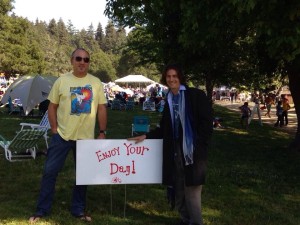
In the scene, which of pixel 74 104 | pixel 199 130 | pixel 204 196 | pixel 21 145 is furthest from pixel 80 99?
pixel 21 145

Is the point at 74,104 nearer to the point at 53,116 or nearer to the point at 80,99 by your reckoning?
the point at 80,99

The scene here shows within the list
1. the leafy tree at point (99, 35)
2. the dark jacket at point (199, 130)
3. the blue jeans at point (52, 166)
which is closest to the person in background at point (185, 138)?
the dark jacket at point (199, 130)

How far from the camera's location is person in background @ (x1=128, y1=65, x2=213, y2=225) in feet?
14.0

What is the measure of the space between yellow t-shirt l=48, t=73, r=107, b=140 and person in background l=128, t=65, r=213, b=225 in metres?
0.84

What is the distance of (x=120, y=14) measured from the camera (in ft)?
25.7

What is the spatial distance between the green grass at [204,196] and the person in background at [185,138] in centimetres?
76

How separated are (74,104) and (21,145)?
4541mm

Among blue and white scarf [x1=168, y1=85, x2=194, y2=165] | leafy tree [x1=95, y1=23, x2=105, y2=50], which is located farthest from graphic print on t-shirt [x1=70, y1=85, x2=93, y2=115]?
leafy tree [x1=95, y1=23, x2=105, y2=50]

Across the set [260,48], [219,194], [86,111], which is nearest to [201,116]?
[86,111]

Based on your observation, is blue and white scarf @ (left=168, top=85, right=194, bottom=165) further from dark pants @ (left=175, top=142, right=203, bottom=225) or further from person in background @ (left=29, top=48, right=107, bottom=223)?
person in background @ (left=29, top=48, right=107, bottom=223)

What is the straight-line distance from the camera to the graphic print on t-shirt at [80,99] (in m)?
4.75

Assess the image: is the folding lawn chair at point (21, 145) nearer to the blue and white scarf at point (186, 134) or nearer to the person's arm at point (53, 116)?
the person's arm at point (53, 116)

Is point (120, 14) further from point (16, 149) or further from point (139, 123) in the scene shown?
point (139, 123)

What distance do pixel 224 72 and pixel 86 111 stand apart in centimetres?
1858
